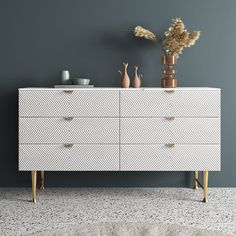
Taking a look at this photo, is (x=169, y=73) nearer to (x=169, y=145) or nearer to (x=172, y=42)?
(x=172, y=42)

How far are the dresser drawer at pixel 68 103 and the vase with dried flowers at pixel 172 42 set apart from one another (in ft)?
1.73

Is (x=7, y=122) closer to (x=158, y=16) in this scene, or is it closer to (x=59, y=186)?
(x=59, y=186)

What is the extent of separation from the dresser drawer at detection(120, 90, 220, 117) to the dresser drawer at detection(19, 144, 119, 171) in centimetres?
34

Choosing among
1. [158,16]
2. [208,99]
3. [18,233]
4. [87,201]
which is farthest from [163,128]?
[18,233]

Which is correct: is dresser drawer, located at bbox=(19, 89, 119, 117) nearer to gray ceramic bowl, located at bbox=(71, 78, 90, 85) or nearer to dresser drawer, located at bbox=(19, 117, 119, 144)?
dresser drawer, located at bbox=(19, 117, 119, 144)

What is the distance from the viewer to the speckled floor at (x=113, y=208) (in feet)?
11.1

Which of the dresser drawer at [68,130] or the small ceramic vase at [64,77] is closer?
the dresser drawer at [68,130]

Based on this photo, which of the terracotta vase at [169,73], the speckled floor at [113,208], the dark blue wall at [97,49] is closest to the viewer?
the speckled floor at [113,208]

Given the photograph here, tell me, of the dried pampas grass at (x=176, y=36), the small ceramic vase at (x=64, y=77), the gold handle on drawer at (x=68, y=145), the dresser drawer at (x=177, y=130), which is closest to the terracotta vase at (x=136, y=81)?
the dried pampas grass at (x=176, y=36)

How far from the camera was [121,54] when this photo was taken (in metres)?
4.49

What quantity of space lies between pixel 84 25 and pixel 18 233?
2.05 m

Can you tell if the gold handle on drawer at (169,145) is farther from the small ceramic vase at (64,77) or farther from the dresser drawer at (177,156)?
the small ceramic vase at (64,77)

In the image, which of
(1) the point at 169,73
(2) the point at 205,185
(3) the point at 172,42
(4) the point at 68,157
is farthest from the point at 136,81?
(2) the point at 205,185

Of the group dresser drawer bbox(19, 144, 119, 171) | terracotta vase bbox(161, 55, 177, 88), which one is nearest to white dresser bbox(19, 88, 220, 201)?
dresser drawer bbox(19, 144, 119, 171)
